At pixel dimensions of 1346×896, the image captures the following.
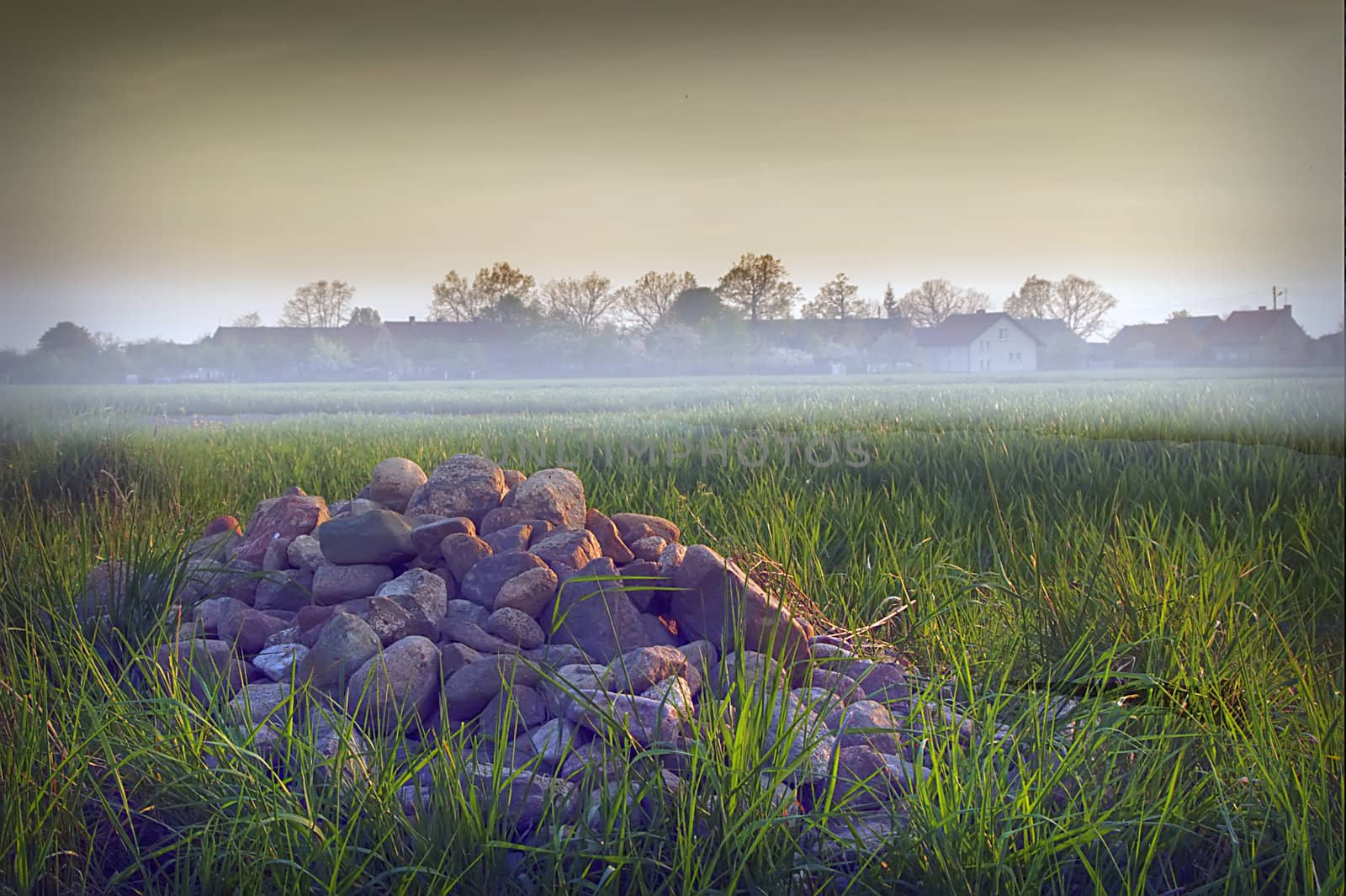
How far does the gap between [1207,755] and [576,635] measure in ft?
5.23

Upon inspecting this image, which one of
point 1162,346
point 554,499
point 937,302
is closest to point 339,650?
point 554,499

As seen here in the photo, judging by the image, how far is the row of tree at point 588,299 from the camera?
445 centimetres

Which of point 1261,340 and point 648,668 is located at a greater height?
point 1261,340

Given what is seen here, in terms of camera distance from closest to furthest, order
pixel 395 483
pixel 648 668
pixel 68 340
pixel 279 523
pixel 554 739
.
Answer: pixel 554 739
pixel 648 668
pixel 279 523
pixel 395 483
pixel 68 340

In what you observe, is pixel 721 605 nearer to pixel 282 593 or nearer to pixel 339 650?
pixel 339 650

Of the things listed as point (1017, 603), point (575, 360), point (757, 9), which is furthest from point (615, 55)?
point (1017, 603)

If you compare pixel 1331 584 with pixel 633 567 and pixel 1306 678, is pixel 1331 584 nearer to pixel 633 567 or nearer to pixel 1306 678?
pixel 1306 678

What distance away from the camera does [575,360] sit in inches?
174

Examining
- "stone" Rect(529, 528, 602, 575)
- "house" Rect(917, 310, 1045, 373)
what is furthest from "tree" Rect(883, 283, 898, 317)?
"stone" Rect(529, 528, 602, 575)

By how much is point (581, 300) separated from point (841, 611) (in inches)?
80.5

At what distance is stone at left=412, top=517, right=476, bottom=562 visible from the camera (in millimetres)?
3021

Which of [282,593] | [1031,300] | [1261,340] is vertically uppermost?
[1031,300]

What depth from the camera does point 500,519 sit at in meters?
3.34

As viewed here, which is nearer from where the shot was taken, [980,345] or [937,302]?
[937,302]
